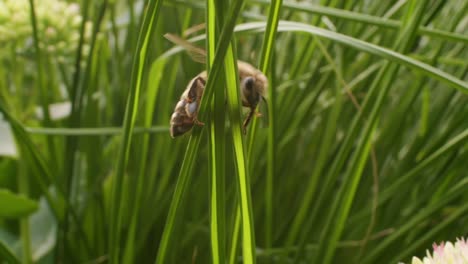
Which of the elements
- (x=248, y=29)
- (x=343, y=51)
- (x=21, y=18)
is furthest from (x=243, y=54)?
(x=248, y=29)

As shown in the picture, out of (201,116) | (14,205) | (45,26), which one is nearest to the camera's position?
(201,116)

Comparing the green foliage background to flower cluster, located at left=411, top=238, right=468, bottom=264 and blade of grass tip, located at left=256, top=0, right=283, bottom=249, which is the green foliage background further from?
flower cluster, located at left=411, top=238, right=468, bottom=264

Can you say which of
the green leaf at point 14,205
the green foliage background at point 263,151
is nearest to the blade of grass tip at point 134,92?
the green foliage background at point 263,151

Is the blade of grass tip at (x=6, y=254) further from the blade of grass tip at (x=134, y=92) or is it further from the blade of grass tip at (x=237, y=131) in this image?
the blade of grass tip at (x=237, y=131)

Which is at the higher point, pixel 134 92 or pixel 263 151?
pixel 134 92

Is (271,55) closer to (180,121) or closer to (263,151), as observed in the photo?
(180,121)

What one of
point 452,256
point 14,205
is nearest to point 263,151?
point 14,205

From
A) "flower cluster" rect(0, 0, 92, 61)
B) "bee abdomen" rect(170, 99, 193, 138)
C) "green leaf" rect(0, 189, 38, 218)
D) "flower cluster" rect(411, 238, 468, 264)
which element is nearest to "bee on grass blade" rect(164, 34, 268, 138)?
"bee abdomen" rect(170, 99, 193, 138)

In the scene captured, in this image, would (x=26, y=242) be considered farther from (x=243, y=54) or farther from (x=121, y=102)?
(x=243, y=54)
